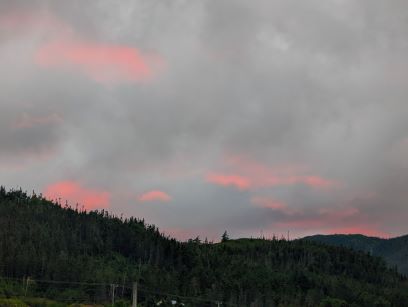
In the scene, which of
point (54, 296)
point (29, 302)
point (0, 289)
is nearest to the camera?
point (29, 302)

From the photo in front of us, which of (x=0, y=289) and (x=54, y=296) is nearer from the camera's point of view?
(x=0, y=289)

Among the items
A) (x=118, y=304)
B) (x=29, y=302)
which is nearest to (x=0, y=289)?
(x=29, y=302)

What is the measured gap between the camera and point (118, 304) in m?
174

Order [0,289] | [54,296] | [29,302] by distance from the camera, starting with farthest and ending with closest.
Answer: [54,296] → [0,289] → [29,302]

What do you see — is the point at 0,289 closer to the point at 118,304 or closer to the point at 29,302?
the point at 29,302

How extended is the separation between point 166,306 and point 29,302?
131 feet

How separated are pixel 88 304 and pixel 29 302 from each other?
23.1 m

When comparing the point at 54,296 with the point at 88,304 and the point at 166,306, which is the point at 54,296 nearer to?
the point at 88,304

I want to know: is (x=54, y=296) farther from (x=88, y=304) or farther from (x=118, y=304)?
(x=118, y=304)

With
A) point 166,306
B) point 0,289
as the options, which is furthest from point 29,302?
point 166,306

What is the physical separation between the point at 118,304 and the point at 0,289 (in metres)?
34.1

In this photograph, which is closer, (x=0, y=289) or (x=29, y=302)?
(x=29, y=302)

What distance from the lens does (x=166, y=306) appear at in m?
195

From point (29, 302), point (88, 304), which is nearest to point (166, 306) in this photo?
point (88, 304)
